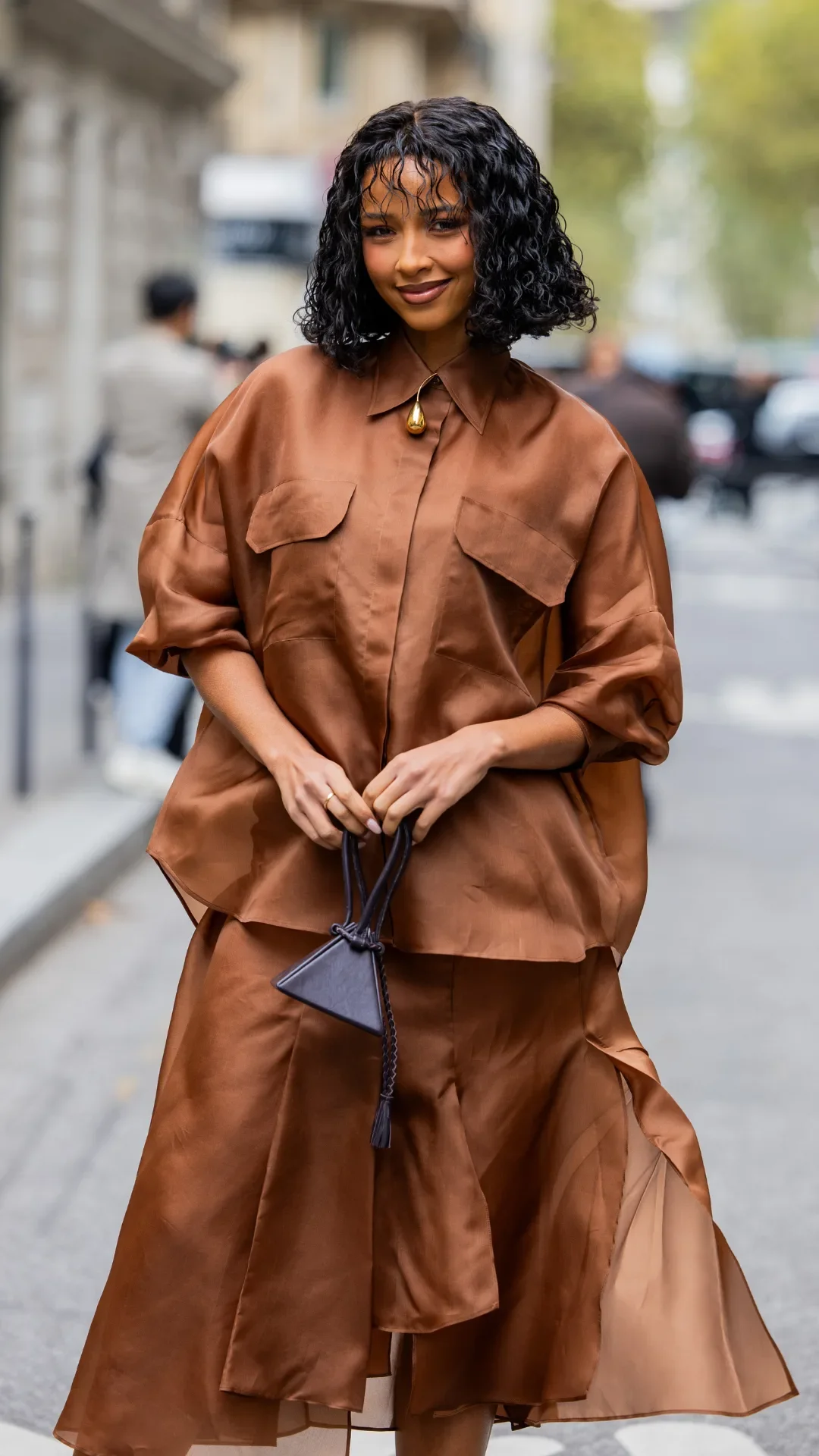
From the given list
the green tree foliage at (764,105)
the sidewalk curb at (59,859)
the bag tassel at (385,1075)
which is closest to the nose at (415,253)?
the bag tassel at (385,1075)

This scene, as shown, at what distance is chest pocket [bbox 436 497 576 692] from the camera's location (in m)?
2.81

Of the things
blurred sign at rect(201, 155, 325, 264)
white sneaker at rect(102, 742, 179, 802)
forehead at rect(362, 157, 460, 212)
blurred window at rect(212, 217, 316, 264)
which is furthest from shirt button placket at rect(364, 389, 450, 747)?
blurred window at rect(212, 217, 316, 264)

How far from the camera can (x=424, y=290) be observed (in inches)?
111

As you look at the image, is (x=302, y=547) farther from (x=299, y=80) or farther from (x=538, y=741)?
(x=299, y=80)

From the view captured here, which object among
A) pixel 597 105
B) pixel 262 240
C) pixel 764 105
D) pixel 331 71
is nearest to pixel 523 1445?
pixel 262 240

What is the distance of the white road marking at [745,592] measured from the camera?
21328mm

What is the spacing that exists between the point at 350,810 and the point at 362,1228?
0.52 meters

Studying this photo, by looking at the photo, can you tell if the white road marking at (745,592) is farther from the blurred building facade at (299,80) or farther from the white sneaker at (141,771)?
the blurred building facade at (299,80)

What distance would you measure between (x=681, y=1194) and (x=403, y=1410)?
442 millimetres

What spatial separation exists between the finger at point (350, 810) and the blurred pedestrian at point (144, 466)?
6450mm

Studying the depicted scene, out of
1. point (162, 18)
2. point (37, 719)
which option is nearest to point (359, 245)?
point (37, 719)

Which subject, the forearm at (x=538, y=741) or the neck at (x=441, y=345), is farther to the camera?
the neck at (x=441, y=345)

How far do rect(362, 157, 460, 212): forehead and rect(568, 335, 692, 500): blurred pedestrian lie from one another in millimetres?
5912

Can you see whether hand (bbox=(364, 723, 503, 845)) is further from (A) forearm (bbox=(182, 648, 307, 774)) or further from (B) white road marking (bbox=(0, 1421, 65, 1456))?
(B) white road marking (bbox=(0, 1421, 65, 1456))
